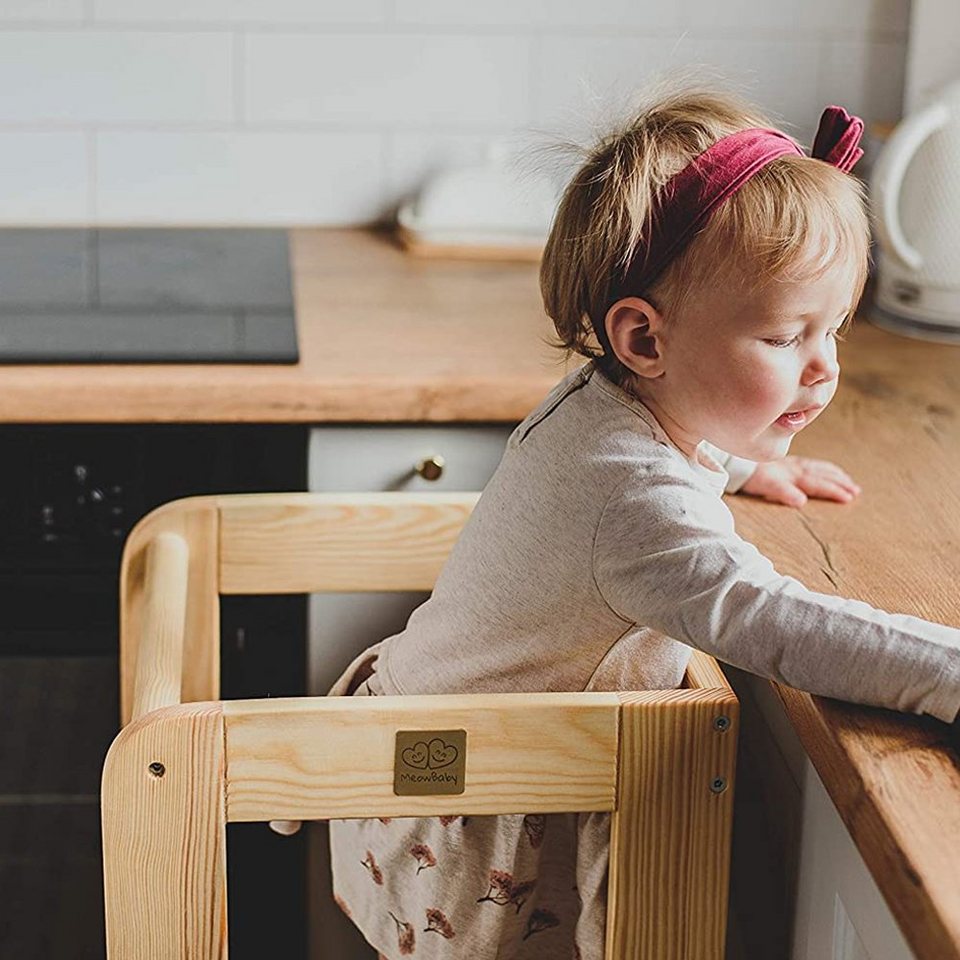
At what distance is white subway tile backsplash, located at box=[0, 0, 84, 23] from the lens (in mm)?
1891

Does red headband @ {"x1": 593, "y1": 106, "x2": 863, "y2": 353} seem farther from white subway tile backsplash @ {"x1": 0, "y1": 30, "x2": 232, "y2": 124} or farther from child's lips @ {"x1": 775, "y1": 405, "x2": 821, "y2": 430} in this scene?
white subway tile backsplash @ {"x1": 0, "y1": 30, "x2": 232, "y2": 124}

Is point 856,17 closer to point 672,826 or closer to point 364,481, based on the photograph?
A: point 364,481

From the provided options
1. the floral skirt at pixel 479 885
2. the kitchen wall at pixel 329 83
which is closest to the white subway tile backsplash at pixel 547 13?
the kitchen wall at pixel 329 83

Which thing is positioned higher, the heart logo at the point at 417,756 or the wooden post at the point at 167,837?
the heart logo at the point at 417,756

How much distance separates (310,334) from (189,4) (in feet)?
2.00

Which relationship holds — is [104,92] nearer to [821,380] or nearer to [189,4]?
[189,4]

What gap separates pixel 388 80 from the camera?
6.42 ft

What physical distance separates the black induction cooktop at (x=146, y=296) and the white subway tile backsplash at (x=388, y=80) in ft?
0.55

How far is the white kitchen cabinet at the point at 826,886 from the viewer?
865mm

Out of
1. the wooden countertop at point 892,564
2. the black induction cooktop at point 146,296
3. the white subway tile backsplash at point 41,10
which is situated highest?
the white subway tile backsplash at point 41,10

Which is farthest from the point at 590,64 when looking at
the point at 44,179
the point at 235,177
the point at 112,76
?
the point at 44,179

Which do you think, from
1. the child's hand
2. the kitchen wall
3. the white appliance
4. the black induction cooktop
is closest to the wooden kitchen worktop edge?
the child's hand

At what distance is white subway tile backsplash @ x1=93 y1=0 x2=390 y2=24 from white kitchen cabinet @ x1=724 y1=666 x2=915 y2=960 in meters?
1.12

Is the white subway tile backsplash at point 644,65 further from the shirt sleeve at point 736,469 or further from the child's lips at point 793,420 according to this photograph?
the child's lips at point 793,420
